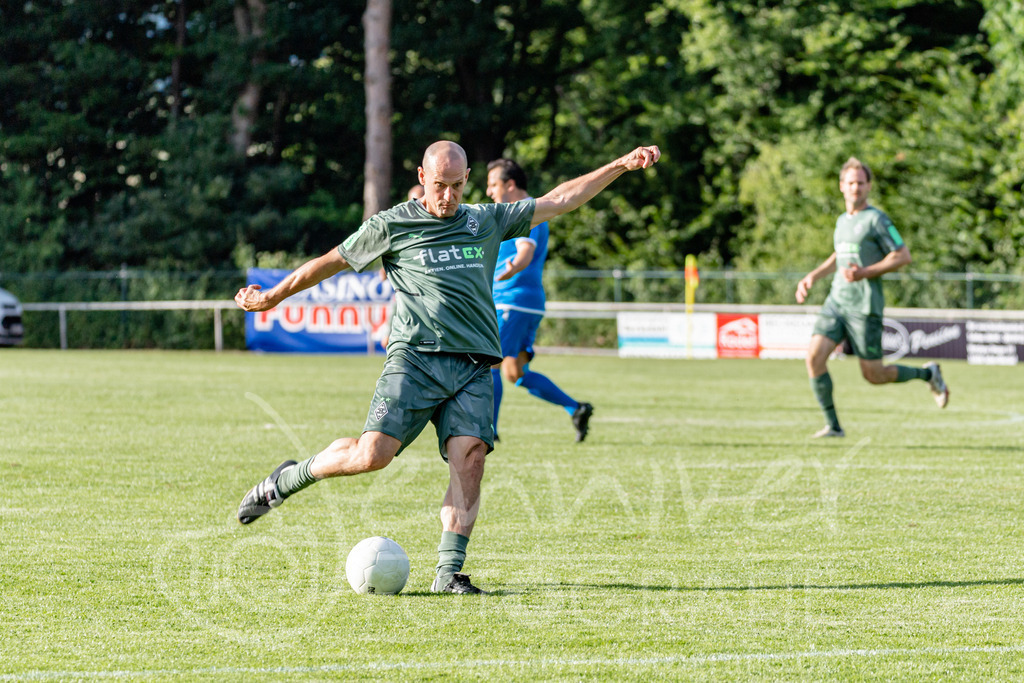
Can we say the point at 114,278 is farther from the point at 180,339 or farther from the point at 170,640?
the point at 170,640

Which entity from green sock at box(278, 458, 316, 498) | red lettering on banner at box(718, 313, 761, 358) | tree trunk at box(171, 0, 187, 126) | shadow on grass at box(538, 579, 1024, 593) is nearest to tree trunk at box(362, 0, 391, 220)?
tree trunk at box(171, 0, 187, 126)

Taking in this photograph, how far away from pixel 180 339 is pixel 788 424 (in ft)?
70.1

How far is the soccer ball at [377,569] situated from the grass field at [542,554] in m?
0.08

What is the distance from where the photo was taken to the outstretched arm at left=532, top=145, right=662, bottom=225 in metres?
5.71

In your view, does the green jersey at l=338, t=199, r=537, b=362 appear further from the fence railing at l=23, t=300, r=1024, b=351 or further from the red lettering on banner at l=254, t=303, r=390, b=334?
the red lettering on banner at l=254, t=303, r=390, b=334

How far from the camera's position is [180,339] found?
31078 millimetres

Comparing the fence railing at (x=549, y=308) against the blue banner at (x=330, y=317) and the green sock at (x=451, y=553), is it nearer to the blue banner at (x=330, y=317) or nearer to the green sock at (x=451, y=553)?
the blue banner at (x=330, y=317)

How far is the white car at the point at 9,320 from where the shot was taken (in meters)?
28.4

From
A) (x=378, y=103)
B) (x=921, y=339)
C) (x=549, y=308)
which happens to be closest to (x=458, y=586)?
(x=921, y=339)

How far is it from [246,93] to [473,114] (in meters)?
6.39

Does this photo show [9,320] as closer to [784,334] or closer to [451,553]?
[784,334]

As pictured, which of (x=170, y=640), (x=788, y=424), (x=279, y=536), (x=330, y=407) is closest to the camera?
(x=170, y=640)

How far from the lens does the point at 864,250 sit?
421 inches

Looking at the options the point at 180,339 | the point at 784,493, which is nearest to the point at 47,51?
the point at 180,339
